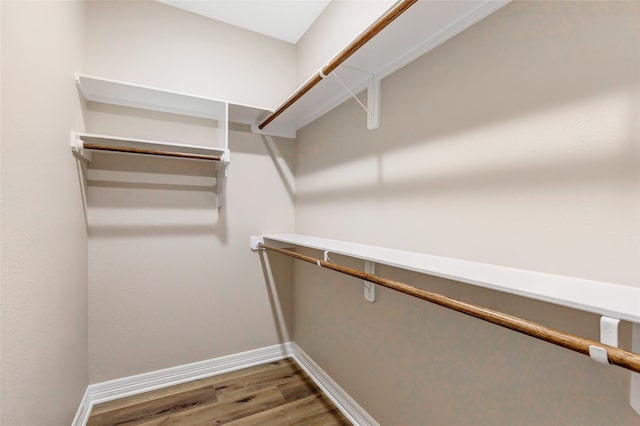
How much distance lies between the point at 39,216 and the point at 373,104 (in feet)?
4.74

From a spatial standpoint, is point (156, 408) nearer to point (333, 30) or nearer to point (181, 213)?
point (181, 213)

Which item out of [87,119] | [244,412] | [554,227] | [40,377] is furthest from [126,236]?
[554,227]

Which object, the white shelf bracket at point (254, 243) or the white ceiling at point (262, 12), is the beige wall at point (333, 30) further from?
the white shelf bracket at point (254, 243)

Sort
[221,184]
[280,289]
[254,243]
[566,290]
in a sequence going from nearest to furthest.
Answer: [566,290] < [221,184] < [254,243] < [280,289]

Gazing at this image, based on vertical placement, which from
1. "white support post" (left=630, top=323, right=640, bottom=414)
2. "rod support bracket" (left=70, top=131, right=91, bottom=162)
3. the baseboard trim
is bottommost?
the baseboard trim

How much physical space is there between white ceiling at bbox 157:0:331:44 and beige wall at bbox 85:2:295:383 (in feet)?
0.20

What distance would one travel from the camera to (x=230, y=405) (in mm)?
1681

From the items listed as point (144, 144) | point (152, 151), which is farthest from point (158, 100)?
point (152, 151)

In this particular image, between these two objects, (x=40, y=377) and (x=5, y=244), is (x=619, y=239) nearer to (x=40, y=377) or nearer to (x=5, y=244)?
(x=5, y=244)

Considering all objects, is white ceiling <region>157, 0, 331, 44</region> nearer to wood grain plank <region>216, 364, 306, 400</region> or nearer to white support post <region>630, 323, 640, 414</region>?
white support post <region>630, 323, 640, 414</region>

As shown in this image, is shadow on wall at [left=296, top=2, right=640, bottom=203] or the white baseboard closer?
shadow on wall at [left=296, top=2, right=640, bottom=203]

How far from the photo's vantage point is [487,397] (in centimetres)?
92

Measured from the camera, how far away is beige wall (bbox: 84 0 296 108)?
1.67m

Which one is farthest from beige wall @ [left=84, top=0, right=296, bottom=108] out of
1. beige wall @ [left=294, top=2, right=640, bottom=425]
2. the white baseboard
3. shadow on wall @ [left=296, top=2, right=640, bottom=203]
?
the white baseboard
